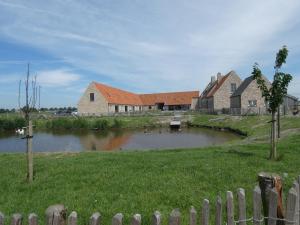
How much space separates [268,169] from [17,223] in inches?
325

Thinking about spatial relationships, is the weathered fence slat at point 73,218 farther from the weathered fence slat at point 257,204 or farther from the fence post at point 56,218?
the weathered fence slat at point 257,204

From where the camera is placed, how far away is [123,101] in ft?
250

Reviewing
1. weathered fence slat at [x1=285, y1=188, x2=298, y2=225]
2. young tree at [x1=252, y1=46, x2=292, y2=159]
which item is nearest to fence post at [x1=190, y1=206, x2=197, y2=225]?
weathered fence slat at [x1=285, y1=188, x2=298, y2=225]

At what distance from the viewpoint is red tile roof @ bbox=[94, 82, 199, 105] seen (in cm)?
7500

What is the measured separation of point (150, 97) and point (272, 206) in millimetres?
89472

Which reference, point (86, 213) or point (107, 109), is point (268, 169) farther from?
point (107, 109)

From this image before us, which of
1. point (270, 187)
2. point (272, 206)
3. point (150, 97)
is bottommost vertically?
point (272, 206)

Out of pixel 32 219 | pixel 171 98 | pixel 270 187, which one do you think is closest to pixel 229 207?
pixel 270 187

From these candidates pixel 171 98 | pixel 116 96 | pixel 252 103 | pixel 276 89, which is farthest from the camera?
pixel 171 98

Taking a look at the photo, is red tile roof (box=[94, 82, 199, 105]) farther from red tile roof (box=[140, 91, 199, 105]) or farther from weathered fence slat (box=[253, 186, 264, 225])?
weathered fence slat (box=[253, 186, 264, 225])

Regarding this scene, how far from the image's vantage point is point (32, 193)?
8.62 m

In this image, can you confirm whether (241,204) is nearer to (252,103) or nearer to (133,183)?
(133,183)

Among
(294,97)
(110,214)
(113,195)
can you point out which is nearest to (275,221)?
(110,214)

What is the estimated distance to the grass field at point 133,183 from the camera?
730 centimetres
